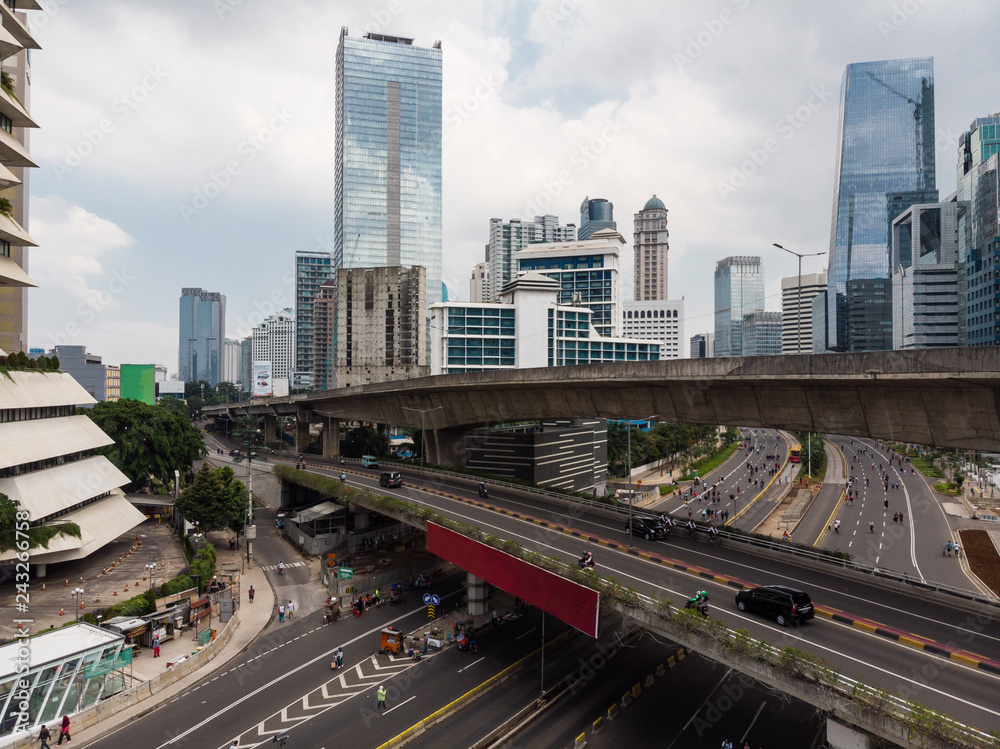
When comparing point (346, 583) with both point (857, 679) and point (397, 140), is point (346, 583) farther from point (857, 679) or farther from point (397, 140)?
point (397, 140)

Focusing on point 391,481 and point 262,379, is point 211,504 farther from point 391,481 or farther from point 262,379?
point 262,379

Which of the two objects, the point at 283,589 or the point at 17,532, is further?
the point at 283,589

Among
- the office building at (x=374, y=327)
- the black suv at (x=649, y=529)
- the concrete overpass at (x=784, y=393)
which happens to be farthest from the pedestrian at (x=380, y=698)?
the office building at (x=374, y=327)

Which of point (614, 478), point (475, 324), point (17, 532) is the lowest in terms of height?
point (614, 478)

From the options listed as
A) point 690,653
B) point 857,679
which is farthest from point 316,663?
point 857,679

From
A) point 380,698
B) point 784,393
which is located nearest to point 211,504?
point 380,698

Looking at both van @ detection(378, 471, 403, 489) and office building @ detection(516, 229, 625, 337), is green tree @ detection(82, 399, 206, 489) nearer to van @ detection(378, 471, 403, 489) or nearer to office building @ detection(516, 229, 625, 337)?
van @ detection(378, 471, 403, 489)

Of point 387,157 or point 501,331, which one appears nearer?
point 501,331
